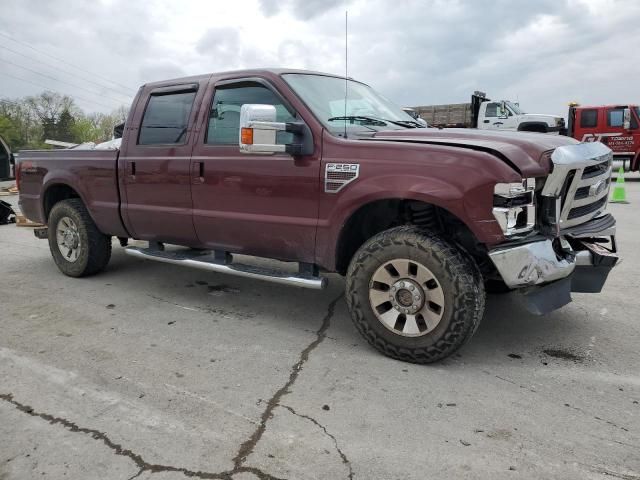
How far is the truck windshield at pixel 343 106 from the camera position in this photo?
3.72 metres

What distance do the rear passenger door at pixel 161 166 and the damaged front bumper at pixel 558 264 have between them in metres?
2.60

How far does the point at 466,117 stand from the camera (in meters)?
20.4

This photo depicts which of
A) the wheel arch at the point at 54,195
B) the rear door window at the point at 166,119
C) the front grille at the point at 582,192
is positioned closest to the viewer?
the front grille at the point at 582,192

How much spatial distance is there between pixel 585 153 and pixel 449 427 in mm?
1971

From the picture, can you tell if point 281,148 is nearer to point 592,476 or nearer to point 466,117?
point 592,476

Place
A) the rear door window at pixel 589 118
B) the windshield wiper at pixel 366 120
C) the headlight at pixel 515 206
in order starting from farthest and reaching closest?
the rear door window at pixel 589 118 → the windshield wiper at pixel 366 120 → the headlight at pixel 515 206

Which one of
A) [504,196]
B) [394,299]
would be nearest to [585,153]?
[504,196]

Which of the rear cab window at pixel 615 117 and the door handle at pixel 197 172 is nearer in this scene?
the door handle at pixel 197 172

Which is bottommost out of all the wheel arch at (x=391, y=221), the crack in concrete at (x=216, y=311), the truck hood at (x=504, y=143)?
the crack in concrete at (x=216, y=311)

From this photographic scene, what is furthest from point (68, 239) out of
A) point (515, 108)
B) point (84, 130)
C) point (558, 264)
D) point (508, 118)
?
point (84, 130)

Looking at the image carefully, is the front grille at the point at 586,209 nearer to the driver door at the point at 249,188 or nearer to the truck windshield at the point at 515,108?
the driver door at the point at 249,188

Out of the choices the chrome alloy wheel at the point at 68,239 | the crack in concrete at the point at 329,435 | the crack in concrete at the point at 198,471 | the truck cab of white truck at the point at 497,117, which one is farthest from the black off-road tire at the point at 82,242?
the truck cab of white truck at the point at 497,117

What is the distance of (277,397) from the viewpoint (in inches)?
111

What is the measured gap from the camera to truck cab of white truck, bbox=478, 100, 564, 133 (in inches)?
725
